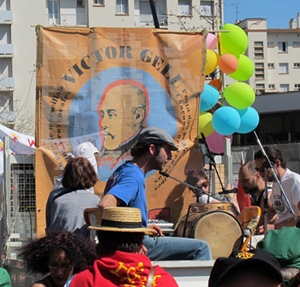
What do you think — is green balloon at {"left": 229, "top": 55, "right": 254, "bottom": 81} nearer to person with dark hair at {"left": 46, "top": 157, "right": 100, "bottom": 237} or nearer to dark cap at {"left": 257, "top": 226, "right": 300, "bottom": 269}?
person with dark hair at {"left": 46, "top": 157, "right": 100, "bottom": 237}

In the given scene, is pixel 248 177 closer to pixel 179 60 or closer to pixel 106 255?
pixel 179 60

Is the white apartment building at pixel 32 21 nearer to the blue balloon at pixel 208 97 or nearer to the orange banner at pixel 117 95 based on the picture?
the blue balloon at pixel 208 97

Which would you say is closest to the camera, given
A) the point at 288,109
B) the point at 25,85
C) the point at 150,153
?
the point at 150,153

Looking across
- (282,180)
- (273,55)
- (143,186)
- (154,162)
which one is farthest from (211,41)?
(273,55)

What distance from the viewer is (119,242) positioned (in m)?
4.06

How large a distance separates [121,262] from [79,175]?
2.15 m

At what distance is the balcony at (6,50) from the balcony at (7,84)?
62.4 inches

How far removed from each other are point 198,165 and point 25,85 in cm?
4486

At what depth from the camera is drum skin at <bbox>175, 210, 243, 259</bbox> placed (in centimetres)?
671

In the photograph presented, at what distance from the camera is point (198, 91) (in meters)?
9.11

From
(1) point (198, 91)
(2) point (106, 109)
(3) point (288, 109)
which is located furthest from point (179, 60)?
(3) point (288, 109)

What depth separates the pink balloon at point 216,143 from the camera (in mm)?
10570

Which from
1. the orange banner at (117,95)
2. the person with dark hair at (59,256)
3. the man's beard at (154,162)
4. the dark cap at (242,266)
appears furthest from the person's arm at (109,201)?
the orange banner at (117,95)

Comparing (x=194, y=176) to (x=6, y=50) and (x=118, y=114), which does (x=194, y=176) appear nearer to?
(x=118, y=114)
